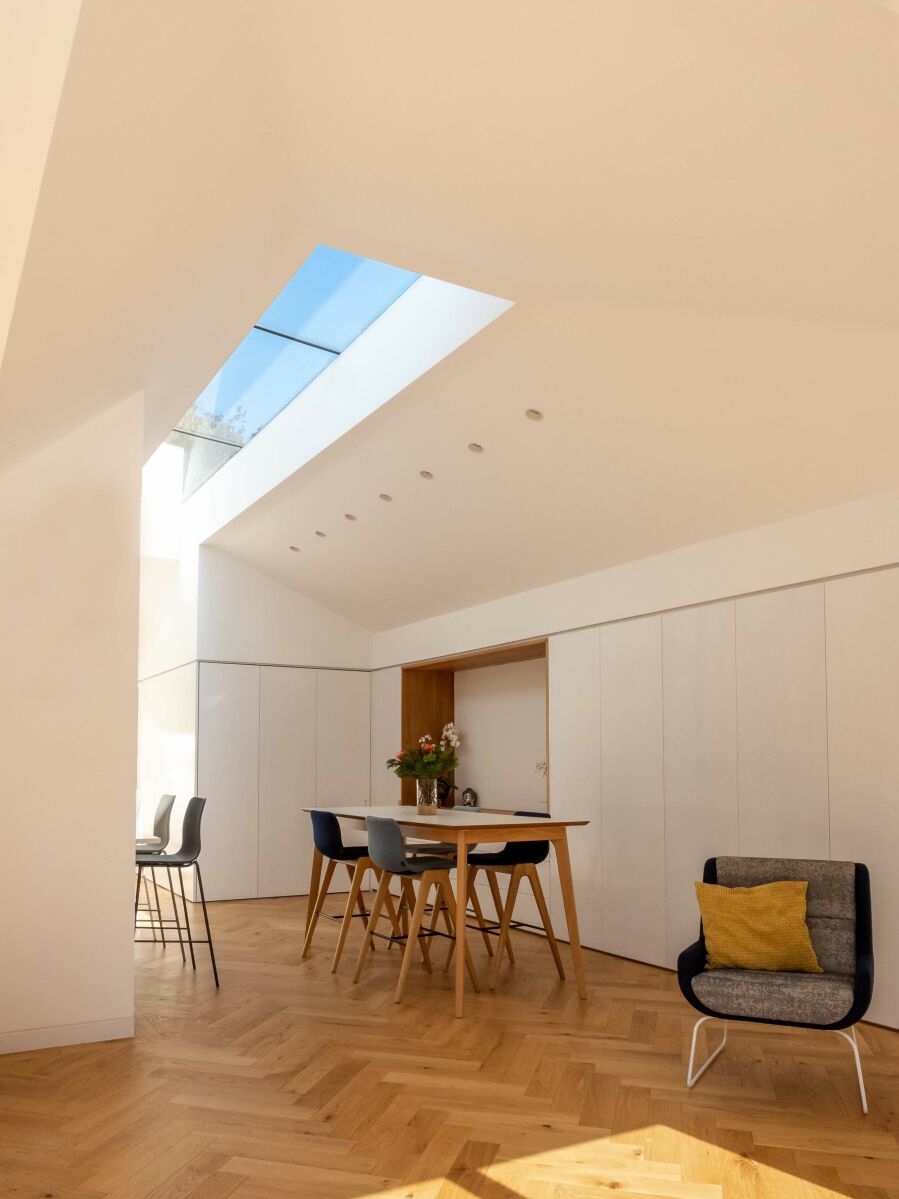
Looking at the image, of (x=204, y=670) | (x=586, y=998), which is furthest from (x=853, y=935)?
(x=204, y=670)

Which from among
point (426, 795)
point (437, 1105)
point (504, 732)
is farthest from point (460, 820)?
point (504, 732)

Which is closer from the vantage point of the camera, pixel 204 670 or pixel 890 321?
pixel 890 321

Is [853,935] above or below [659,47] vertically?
below

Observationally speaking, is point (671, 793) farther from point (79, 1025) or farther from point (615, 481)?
point (79, 1025)

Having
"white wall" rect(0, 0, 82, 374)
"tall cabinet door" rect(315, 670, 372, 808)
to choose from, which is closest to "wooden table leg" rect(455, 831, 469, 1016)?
"white wall" rect(0, 0, 82, 374)

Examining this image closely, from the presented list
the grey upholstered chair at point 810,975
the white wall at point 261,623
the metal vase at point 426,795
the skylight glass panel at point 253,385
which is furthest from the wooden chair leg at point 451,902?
the white wall at point 261,623

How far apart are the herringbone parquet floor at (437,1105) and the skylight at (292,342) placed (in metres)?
3.69

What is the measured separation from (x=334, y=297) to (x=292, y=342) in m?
0.64

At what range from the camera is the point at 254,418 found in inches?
293

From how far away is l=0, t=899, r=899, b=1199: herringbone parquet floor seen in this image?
2.87 metres

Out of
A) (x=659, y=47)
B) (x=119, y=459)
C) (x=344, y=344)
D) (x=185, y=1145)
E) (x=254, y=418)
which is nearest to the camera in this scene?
(x=659, y=47)

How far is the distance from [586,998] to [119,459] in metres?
3.50

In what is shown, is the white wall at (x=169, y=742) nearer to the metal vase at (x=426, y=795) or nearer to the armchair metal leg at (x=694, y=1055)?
the metal vase at (x=426, y=795)

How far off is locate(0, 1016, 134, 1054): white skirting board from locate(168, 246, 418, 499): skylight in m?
3.65
